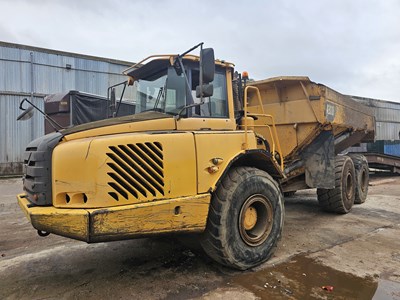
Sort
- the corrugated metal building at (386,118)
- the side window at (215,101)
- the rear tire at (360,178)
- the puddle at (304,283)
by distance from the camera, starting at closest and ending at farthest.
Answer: the puddle at (304,283) < the side window at (215,101) < the rear tire at (360,178) < the corrugated metal building at (386,118)

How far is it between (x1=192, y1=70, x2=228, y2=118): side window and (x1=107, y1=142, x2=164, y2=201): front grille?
90cm

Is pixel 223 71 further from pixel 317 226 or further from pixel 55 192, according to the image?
pixel 317 226

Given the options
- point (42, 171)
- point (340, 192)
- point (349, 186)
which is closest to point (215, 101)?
point (42, 171)

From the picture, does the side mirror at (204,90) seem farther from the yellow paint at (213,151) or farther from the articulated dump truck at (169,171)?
the yellow paint at (213,151)

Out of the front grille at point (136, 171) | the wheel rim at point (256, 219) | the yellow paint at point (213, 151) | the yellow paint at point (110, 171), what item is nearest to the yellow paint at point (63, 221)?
the yellow paint at point (110, 171)

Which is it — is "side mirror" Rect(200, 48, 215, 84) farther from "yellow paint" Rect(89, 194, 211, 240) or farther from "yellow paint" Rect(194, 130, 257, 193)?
"yellow paint" Rect(89, 194, 211, 240)

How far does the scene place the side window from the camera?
4.04 m

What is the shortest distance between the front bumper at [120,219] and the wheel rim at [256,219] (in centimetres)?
72

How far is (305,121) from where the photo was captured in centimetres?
619

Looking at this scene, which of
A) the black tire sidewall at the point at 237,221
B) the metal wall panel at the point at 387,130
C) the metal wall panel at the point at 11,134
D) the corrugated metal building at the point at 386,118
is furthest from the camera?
the metal wall panel at the point at 387,130

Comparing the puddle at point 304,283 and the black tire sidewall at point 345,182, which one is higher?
the black tire sidewall at point 345,182

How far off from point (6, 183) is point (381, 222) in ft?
43.0

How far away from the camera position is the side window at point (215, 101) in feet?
13.3

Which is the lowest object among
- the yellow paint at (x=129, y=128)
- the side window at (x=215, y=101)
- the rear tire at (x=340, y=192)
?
the rear tire at (x=340, y=192)
